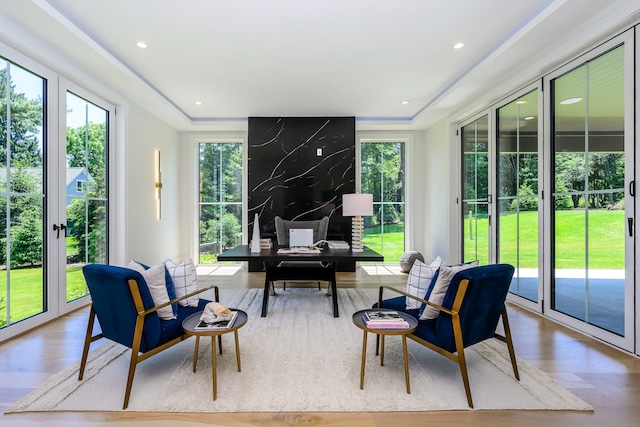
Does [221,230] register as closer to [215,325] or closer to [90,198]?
[90,198]

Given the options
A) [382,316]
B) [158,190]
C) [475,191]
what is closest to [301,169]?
[158,190]

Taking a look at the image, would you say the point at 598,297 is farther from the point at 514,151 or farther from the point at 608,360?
the point at 514,151

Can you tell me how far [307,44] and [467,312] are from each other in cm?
271

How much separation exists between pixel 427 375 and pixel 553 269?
2.05m

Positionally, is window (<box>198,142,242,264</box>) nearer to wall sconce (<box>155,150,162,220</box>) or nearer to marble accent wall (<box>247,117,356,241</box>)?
marble accent wall (<box>247,117,356,241</box>)

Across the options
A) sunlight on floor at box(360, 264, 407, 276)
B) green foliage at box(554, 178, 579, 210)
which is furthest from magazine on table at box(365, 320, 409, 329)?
sunlight on floor at box(360, 264, 407, 276)

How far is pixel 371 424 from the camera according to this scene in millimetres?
1658

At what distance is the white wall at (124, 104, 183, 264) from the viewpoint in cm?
436

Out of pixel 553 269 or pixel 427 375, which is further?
pixel 553 269

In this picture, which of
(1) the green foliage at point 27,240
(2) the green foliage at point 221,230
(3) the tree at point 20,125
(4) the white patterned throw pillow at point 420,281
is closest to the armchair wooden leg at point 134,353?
(4) the white patterned throw pillow at point 420,281

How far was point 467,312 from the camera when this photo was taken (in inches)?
72.1

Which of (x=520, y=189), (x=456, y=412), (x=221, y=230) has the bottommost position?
(x=456, y=412)

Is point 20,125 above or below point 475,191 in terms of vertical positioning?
above

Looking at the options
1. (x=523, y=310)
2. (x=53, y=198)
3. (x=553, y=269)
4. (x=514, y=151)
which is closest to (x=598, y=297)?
(x=553, y=269)
